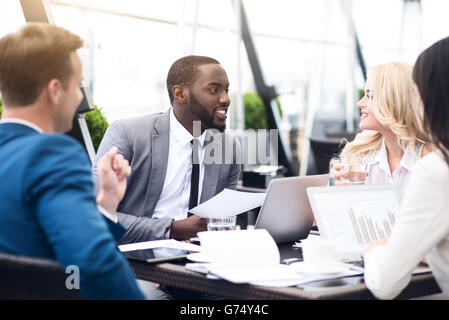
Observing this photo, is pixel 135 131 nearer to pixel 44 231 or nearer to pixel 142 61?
pixel 44 231

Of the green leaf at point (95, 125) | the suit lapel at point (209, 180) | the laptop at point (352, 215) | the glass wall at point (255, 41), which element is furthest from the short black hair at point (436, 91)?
the green leaf at point (95, 125)

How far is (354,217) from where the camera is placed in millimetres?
1718

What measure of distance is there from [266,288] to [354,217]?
18.0 inches

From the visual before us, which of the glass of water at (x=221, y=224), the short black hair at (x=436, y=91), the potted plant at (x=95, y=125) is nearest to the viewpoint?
the short black hair at (x=436, y=91)

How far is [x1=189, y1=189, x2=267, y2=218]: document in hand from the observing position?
1928 millimetres

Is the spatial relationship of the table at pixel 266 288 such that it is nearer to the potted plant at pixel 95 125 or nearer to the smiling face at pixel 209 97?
the smiling face at pixel 209 97

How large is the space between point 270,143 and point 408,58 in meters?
3.28

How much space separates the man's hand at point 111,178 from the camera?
1531 millimetres

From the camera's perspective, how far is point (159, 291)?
2.16 m

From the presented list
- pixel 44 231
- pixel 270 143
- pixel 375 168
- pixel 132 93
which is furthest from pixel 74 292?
pixel 270 143

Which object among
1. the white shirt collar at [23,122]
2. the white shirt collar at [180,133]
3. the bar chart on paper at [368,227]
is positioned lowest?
the bar chart on paper at [368,227]

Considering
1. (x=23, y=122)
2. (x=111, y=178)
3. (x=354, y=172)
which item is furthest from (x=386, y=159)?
(x=23, y=122)

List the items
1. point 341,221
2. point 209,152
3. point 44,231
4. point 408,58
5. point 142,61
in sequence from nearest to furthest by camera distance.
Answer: point 44,231 < point 341,221 < point 209,152 < point 142,61 < point 408,58

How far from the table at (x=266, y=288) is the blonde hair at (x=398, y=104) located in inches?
34.5
